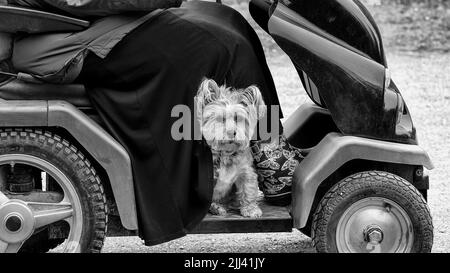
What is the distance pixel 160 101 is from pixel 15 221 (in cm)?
80

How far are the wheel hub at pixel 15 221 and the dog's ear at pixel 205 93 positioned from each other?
0.85 meters

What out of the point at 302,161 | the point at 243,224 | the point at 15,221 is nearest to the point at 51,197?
the point at 15,221

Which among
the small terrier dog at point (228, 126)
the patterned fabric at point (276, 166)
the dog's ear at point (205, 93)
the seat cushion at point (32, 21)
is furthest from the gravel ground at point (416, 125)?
the seat cushion at point (32, 21)

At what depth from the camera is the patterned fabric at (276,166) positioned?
4.49 m

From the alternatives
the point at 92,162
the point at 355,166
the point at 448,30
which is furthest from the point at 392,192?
the point at 448,30

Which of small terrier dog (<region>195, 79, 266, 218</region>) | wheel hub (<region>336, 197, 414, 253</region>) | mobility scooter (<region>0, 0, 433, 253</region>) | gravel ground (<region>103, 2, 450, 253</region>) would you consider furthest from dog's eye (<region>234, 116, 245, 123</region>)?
gravel ground (<region>103, 2, 450, 253</region>)

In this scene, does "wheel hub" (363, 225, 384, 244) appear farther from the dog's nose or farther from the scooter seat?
the scooter seat

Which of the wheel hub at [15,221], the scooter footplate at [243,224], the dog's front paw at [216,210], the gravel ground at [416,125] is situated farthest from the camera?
the gravel ground at [416,125]

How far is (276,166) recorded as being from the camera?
14.8 ft

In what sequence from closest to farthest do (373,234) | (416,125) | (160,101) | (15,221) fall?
1. (15,221)
2. (160,101)
3. (373,234)
4. (416,125)

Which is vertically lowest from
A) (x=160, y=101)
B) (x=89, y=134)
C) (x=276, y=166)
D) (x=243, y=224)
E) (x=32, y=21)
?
(x=243, y=224)

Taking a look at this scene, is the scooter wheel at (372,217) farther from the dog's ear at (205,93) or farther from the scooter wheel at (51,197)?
the scooter wheel at (51,197)

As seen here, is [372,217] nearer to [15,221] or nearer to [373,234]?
[373,234]

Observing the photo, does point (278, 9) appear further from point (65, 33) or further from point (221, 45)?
point (65, 33)
